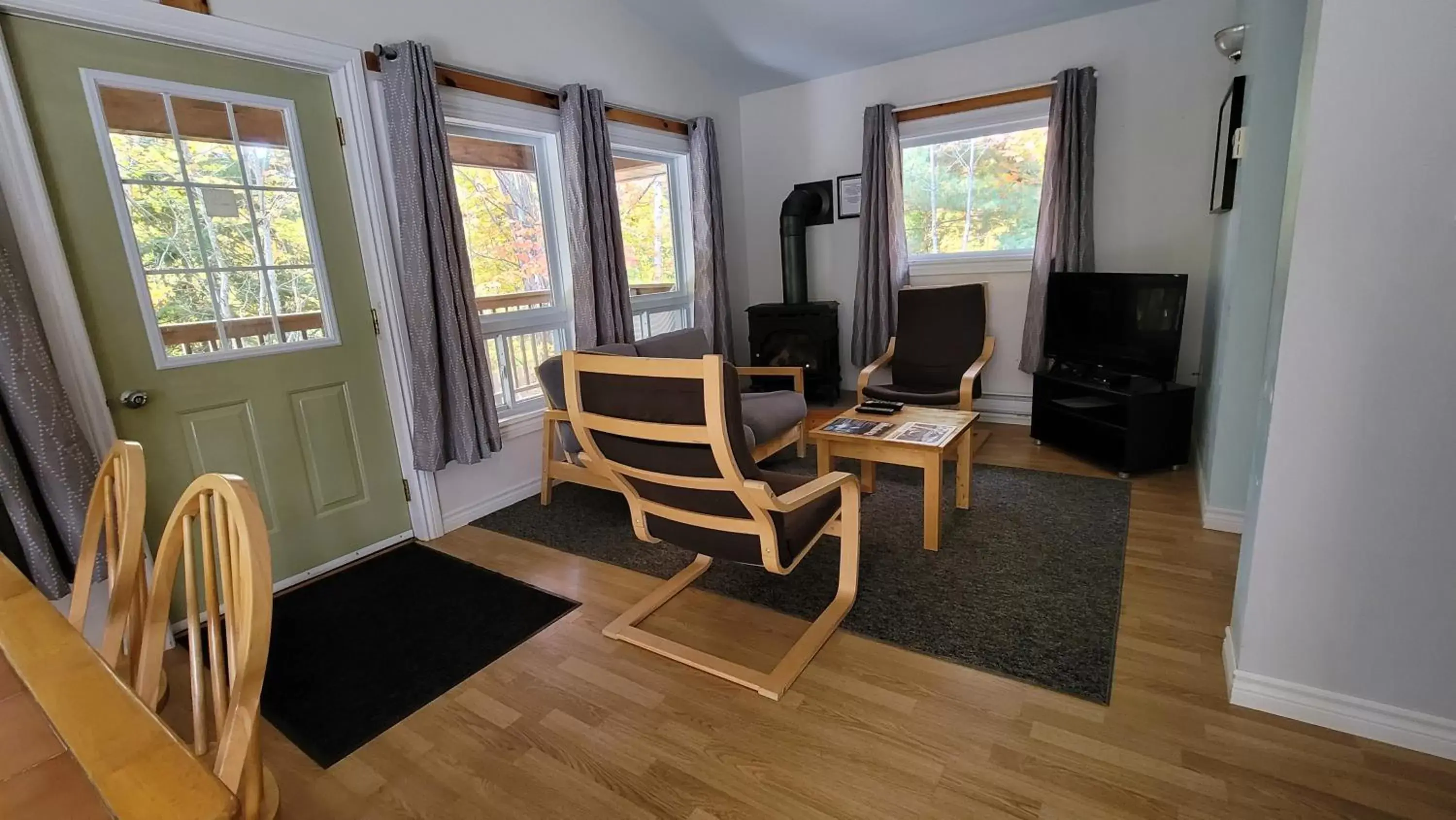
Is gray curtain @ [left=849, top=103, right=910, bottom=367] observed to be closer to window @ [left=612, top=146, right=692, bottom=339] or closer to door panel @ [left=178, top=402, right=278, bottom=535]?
window @ [left=612, top=146, right=692, bottom=339]

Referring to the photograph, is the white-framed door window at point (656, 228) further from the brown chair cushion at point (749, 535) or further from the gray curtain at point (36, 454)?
the gray curtain at point (36, 454)

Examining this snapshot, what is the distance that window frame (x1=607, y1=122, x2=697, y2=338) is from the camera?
13.1 ft

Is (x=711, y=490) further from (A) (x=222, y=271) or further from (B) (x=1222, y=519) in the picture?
(B) (x=1222, y=519)

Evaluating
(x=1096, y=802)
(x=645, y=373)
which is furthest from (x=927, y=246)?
(x=1096, y=802)

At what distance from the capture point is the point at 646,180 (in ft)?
14.1

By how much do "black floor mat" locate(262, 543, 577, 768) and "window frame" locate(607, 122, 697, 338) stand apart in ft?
6.70

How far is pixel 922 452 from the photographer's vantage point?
249 centimetres

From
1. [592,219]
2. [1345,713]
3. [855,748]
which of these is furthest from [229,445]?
[1345,713]

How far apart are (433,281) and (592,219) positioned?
1.03 m

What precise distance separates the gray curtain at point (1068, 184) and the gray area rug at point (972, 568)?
1.36 metres

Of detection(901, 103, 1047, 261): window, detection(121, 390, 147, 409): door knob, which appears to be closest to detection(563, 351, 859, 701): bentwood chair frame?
detection(121, 390, 147, 409): door knob

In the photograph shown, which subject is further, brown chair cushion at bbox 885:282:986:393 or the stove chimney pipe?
the stove chimney pipe

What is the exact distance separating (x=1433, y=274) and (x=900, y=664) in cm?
149

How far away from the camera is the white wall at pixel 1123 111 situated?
340cm
